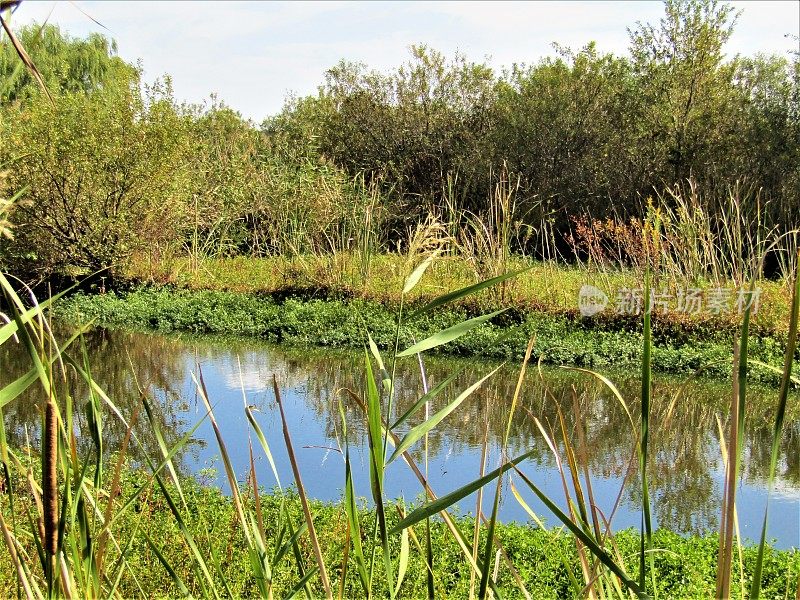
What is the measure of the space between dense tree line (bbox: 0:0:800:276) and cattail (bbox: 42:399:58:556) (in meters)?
8.86

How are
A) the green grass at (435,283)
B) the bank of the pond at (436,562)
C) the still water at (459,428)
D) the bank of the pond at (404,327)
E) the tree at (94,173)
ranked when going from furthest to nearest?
the tree at (94,173) → the green grass at (435,283) → the bank of the pond at (404,327) → the still water at (459,428) → the bank of the pond at (436,562)

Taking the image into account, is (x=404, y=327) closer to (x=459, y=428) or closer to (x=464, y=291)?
(x=459, y=428)

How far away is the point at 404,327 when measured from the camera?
7906 mm

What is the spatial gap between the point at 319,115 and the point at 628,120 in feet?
21.2

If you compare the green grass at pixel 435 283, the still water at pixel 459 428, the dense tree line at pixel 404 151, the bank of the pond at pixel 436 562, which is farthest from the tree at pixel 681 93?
the bank of the pond at pixel 436 562

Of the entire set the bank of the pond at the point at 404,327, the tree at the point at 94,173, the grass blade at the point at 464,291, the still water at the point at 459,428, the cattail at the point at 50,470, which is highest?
the tree at the point at 94,173

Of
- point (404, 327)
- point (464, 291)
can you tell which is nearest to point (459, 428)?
point (404, 327)

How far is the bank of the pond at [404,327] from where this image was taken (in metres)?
7.70

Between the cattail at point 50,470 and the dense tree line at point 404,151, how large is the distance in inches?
349

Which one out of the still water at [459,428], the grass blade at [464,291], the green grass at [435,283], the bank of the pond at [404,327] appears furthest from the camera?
the green grass at [435,283]

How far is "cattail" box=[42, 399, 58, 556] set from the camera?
32.8 inches

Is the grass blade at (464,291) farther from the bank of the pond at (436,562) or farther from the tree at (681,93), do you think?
the tree at (681,93)

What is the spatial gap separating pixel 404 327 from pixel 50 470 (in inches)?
279

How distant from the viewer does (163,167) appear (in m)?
11.5
